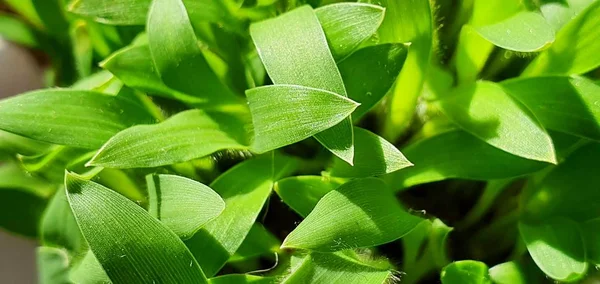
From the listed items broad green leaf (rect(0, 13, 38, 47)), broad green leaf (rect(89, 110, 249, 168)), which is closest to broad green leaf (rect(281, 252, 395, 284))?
broad green leaf (rect(89, 110, 249, 168))

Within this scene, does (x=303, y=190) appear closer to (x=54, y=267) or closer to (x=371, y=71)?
(x=371, y=71)

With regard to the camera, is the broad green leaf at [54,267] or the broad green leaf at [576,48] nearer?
the broad green leaf at [576,48]

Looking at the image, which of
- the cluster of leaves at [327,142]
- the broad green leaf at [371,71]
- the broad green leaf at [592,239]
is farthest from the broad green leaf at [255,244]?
the broad green leaf at [592,239]

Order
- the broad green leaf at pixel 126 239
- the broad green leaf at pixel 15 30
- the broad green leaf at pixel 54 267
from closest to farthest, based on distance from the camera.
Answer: the broad green leaf at pixel 126 239, the broad green leaf at pixel 54 267, the broad green leaf at pixel 15 30

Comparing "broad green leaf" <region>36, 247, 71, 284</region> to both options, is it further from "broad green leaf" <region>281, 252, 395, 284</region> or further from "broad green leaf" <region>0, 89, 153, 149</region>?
"broad green leaf" <region>281, 252, 395, 284</region>

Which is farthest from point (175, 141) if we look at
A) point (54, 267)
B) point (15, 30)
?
point (15, 30)

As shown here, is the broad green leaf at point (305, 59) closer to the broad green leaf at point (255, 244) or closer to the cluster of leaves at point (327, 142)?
the cluster of leaves at point (327, 142)
